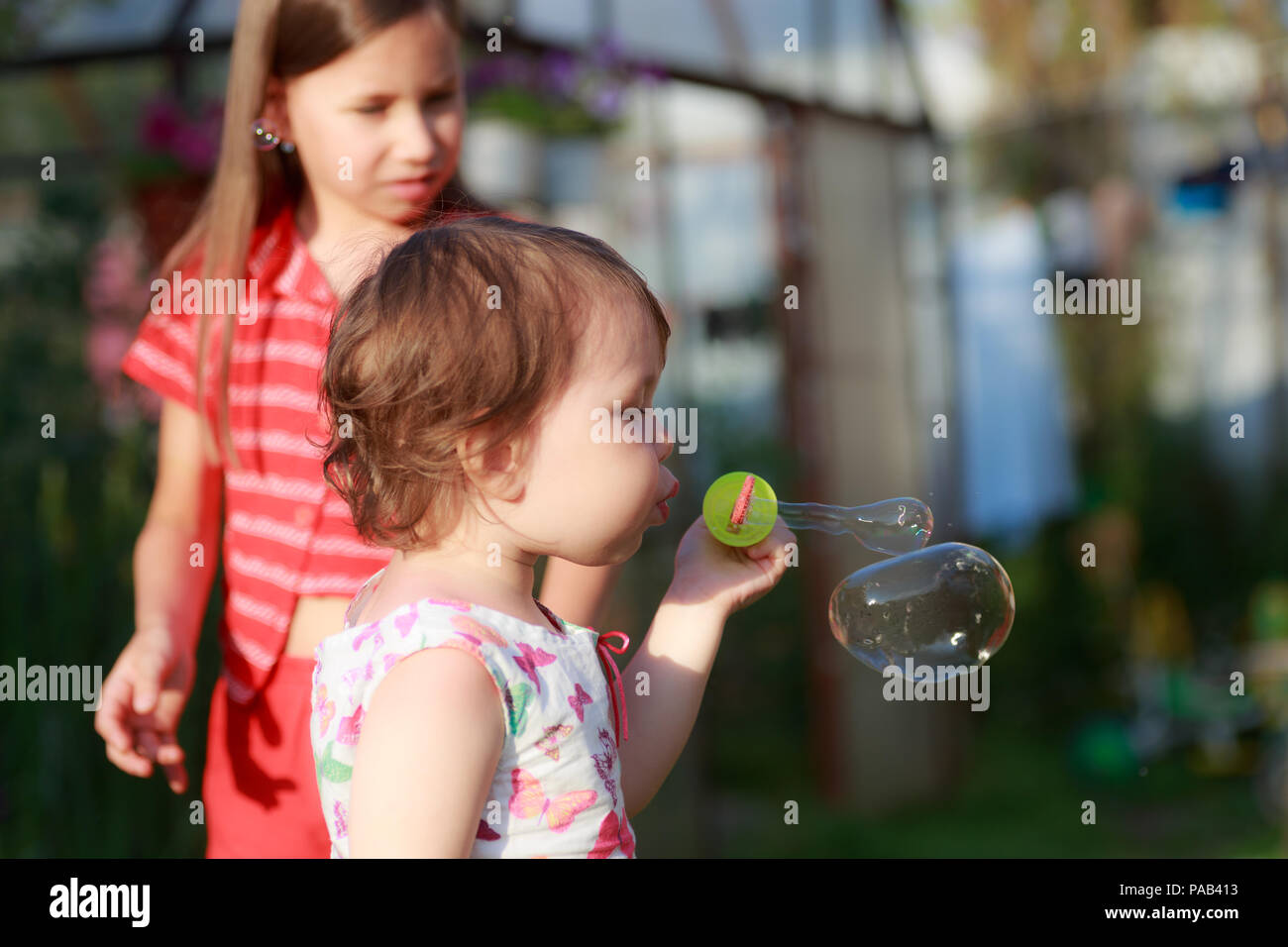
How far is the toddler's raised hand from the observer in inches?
48.4

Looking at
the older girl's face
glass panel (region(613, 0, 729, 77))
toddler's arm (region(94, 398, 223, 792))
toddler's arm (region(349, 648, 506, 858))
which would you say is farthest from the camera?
glass panel (region(613, 0, 729, 77))

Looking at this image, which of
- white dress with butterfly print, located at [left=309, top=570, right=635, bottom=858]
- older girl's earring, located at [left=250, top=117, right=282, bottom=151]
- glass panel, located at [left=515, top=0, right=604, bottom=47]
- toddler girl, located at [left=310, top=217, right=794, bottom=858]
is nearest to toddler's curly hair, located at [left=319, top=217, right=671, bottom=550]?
toddler girl, located at [left=310, top=217, right=794, bottom=858]

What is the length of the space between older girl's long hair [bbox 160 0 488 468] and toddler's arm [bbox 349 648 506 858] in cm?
62

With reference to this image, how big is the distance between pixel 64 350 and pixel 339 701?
2.15 m

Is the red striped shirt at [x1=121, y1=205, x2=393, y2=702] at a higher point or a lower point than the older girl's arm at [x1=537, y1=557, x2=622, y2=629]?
higher

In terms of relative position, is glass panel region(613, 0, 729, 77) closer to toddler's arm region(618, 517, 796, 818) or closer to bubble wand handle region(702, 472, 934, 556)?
bubble wand handle region(702, 472, 934, 556)

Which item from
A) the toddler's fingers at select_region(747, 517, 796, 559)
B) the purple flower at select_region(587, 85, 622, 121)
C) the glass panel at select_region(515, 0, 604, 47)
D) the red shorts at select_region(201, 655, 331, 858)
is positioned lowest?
the red shorts at select_region(201, 655, 331, 858)

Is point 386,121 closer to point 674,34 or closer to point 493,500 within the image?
point 493,500

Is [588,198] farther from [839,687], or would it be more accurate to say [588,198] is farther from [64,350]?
[839,687]

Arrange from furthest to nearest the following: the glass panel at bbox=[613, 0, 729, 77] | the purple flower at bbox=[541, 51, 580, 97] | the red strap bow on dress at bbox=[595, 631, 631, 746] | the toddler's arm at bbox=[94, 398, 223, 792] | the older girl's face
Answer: the glass panel at bbox=[613, 0, 729, 77] < the purple flower at bbox=[541, 51, 580, 97] < the older girl's face < the toddler's arm at bbox=[94, 398, 223, 792] < the red strap bow on dress at bbox=[595, 631, 631, 746]

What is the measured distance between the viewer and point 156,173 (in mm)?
2623

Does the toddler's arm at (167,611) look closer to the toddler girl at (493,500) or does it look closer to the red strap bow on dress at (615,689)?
the toddler girl at (493,500)

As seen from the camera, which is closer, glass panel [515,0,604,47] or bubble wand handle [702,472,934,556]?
bubble wand handle [702,472,934,556]
